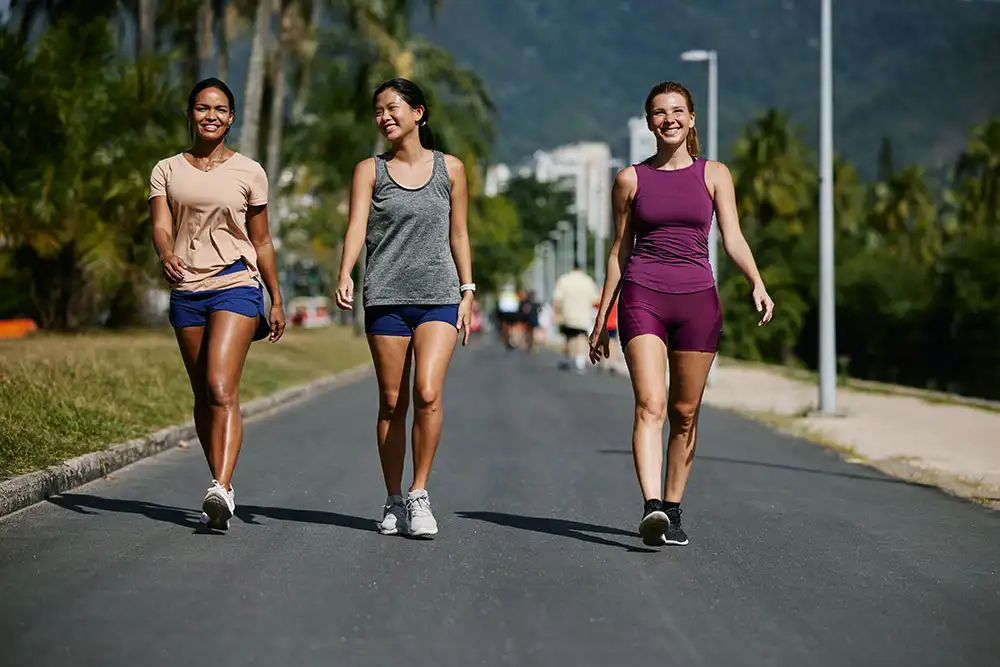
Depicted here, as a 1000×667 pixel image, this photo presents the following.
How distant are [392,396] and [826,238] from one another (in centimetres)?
1179

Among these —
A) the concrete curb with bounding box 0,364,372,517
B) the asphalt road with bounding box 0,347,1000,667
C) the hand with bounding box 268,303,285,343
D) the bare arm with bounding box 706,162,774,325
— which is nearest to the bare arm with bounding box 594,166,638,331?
the bare arm with bounding box 706,162,774,325

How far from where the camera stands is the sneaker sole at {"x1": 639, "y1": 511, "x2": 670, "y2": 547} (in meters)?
7.12

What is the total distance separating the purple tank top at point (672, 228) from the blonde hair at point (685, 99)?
0.12 m

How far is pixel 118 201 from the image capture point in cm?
2781

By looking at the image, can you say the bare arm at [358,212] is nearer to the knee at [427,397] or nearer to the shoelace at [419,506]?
the knee at [427,397]

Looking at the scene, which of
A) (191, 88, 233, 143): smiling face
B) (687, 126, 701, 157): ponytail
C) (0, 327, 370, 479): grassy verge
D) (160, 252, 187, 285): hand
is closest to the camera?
(687, 126, 701, 157): ponytail

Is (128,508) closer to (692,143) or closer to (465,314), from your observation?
(465,314)

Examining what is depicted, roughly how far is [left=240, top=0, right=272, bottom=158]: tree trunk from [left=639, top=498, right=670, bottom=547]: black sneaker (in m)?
21.3

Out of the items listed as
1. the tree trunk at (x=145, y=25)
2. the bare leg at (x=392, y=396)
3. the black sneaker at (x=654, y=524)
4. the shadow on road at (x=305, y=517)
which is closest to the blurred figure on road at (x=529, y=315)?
the tree trunk at (x=145, y=25)

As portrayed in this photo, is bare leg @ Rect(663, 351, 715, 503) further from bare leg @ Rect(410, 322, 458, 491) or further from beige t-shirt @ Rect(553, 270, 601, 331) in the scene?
beige t-shirt @ Rect(553, 270, 601, 331)

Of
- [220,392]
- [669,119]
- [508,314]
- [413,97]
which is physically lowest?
[508,314]

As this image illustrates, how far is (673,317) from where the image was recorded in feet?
24.0

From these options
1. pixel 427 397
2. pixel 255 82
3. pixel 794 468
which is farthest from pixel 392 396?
pixel 255 82

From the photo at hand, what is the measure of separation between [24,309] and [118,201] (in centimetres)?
1455
